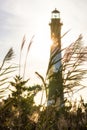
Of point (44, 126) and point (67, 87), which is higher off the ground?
point (67, 87)

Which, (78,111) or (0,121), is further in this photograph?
(78,111)

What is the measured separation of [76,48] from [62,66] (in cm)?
30

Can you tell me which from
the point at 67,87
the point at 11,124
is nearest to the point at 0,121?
the point at 11,124

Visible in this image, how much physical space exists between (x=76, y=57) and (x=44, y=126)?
100 centimetres

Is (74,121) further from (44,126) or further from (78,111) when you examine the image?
(44,126)

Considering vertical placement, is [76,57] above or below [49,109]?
above

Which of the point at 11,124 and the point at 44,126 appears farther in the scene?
the point at 11,124

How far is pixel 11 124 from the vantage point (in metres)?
5.62

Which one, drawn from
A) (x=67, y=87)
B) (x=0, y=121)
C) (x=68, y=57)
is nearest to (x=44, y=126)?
(x=67, y=87)

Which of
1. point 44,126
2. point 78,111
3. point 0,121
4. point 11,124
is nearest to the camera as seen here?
point 44,126

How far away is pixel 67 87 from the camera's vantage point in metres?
4.97

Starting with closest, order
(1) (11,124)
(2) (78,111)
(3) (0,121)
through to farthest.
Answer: (1) (11,124) → (3) (0,121) → (2) (78,111)

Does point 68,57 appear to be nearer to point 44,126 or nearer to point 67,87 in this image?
point 67,87

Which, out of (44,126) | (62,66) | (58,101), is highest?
(62,66)
